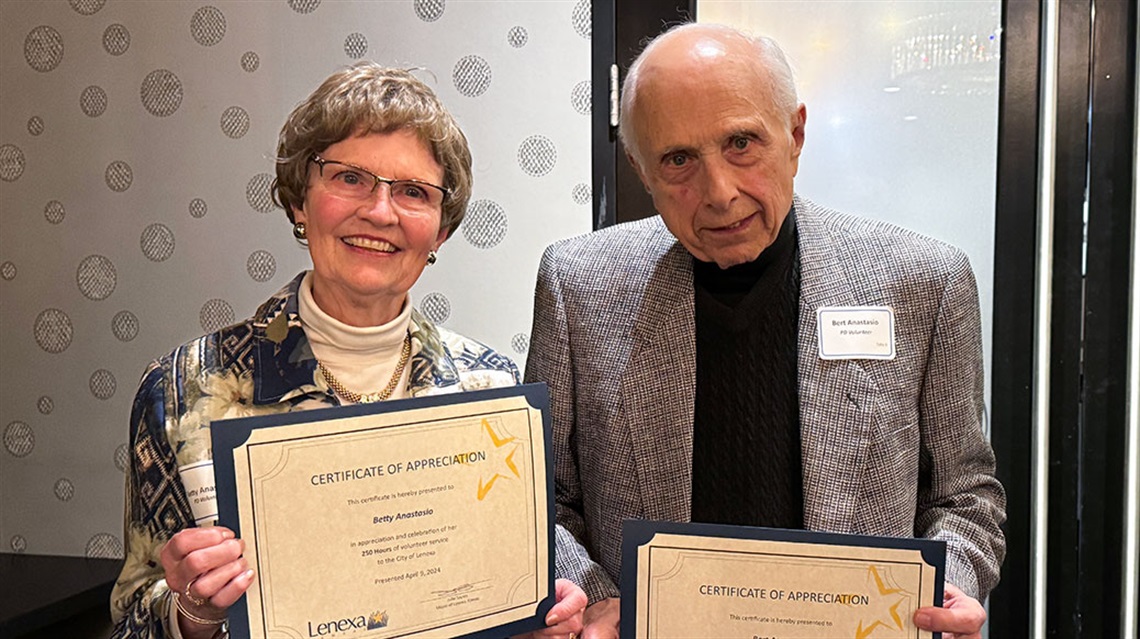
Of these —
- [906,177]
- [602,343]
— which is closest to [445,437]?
[602,343]

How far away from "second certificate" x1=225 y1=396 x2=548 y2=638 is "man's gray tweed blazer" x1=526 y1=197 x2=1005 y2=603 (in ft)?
1.08

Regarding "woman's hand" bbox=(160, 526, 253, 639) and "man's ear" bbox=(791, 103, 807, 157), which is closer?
"woman's hand" bbox=(160, 526, 253, 639)

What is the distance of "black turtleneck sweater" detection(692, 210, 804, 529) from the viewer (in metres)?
1.46

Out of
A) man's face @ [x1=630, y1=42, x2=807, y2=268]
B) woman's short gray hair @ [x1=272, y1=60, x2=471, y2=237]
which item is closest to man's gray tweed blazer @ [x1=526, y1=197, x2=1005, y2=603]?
man's face @ [x1=630, y1=42, x2=807, y2=268]

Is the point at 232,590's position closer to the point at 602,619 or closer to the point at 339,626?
the point at 339,626

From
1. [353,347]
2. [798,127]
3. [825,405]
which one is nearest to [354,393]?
[353,347]

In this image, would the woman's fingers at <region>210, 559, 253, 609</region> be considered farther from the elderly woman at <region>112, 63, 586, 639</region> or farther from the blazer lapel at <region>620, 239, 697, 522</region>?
the blazer lapel at <region>620, 239, 697, 522</region>

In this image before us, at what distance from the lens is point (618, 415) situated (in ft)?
4.89

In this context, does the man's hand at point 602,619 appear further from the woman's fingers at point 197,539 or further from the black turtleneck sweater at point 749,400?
the woman's fingers at point 197,539

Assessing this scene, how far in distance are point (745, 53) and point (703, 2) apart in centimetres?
114

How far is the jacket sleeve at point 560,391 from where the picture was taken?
1.53 m

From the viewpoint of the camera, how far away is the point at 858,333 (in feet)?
4.78

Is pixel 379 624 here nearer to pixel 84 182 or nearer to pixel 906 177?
pixel 906 177

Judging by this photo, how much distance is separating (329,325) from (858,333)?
0.82m
